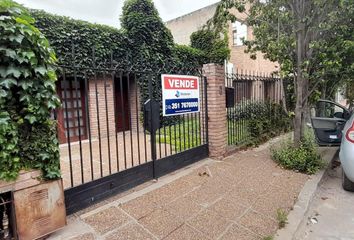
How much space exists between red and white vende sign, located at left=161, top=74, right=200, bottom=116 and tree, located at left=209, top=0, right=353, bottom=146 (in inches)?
70.6

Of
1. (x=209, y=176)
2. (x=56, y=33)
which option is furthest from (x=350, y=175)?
(x=56, y=33)

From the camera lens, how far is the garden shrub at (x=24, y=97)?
7.25 feet

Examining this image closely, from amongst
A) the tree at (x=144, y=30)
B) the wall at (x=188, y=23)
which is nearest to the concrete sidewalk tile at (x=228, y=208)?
the tree at (x=144, y=30)

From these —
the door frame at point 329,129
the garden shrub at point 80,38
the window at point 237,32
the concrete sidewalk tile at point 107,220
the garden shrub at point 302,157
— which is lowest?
the concrete sidewalk tile at point 107,220

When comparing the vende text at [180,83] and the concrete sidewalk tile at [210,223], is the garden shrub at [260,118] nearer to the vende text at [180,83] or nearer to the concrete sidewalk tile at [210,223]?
the vende text at [180,83]

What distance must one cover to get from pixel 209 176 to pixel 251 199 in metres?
1.05

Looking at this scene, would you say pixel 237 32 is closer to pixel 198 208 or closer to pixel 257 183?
pixel 257 183

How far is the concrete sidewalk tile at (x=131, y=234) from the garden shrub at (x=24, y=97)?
0.92 meters

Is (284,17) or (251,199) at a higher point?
(284,17)

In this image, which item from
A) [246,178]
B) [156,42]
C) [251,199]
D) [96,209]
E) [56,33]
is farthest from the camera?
[156,42]

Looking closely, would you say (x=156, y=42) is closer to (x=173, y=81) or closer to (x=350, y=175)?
(x=173, y=81)

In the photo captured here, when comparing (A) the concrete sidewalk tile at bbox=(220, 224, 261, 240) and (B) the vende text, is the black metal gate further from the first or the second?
(A) the concrete sidewalk tile at bbox=(220, 224, 261, 240)

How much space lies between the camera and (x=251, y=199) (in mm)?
3533

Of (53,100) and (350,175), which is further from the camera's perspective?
(350,175)
